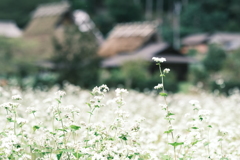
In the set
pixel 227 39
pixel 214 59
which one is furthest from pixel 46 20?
pixel 227 39

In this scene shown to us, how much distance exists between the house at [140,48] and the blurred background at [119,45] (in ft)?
0.27

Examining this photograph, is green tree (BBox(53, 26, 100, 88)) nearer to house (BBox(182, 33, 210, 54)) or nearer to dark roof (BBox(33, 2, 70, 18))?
dark roof (BBox(33, 2, 70, 18))

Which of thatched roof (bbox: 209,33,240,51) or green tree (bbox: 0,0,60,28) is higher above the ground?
green tree (bbox: 0,0,60,28)

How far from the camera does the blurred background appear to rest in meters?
21.3

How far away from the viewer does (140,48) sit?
36156mm

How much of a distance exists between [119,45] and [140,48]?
2091 mm

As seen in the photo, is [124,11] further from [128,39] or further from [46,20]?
[128,39]

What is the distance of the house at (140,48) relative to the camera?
34156 mm

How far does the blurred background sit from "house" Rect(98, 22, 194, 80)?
8cm

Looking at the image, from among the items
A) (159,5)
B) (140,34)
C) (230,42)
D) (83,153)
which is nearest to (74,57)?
(140,34)

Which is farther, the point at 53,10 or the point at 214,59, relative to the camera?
the point at 53,10

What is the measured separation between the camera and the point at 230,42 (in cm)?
5428

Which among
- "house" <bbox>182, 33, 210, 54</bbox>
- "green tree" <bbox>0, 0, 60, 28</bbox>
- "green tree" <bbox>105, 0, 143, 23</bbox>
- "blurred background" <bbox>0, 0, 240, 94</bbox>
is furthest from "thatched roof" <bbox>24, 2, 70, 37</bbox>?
"house" <bbox>182, 33, 210, 54</bbox>

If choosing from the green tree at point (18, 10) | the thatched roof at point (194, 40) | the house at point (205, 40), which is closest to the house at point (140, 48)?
the house at point (205, 40)
